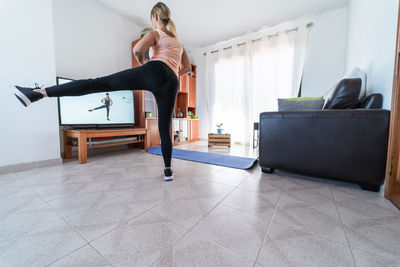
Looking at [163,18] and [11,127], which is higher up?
[163,18]

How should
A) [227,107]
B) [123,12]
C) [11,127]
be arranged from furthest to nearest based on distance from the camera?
1. [227,107]
2. [123,12]
3. [11,127]

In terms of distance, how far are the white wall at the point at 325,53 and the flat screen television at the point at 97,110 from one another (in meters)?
3.35

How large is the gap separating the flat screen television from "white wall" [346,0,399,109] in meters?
3.02

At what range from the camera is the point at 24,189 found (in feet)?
3.67

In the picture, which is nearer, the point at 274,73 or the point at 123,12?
the point at 123,12

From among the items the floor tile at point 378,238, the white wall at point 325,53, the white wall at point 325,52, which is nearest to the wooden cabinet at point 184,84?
the white wall at point 325,52

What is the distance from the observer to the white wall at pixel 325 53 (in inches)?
108

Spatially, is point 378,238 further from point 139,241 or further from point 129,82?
point 129,82

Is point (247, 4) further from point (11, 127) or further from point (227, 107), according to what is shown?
point (11, 127)

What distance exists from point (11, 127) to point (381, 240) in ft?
9.03

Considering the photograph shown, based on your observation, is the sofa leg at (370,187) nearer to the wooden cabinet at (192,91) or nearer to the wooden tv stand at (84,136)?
the wooden tv stand at (84,136)

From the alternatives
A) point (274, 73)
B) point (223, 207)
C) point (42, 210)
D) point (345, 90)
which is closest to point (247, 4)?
point (274, 73)

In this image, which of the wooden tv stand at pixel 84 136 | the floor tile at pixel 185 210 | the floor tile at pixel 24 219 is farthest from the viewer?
the wooden tv stand at pixel 84 136

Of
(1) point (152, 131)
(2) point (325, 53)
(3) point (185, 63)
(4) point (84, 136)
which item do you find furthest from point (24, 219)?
(2) point (325, 53)
